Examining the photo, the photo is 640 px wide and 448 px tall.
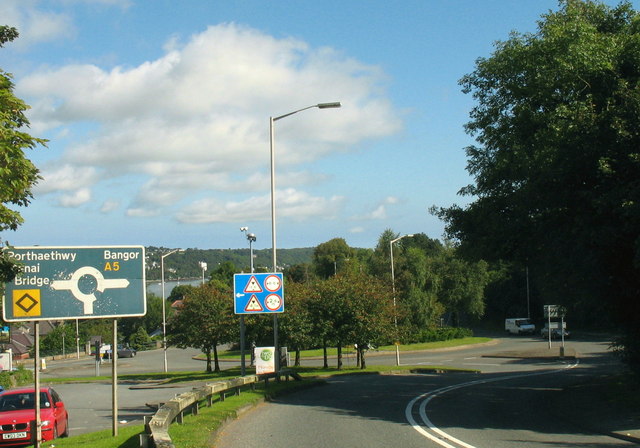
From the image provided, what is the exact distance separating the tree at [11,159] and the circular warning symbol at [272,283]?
11.1 metres

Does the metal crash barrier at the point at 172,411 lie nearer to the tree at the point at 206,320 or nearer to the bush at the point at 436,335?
the tree at the point at 206,320

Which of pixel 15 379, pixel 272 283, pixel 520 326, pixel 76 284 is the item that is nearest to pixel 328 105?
pixel 272 283

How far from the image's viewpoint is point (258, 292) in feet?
74.3

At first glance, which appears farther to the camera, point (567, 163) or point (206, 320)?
point (206, 320)

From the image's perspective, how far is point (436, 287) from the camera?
7725cm

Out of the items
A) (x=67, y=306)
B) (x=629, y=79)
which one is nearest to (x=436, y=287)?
(x=629, y=79)

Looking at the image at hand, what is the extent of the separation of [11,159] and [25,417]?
8.40 meters

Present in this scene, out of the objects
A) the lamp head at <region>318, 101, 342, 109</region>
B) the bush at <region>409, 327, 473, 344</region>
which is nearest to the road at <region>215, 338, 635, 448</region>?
the lamp head at <region>318, 101, 342, 109</region>

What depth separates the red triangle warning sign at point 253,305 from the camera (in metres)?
22.5

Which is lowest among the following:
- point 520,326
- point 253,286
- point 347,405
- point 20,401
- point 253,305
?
point 520,326

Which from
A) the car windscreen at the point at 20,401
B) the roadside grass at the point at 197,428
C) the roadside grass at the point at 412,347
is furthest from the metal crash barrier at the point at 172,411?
the roadside grass at the point at 412,347

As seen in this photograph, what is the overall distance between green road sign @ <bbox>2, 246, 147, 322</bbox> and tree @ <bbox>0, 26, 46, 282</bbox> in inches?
15.7

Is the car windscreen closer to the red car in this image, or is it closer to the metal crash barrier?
the red car

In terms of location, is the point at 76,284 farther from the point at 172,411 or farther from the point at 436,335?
the point at 436,335
